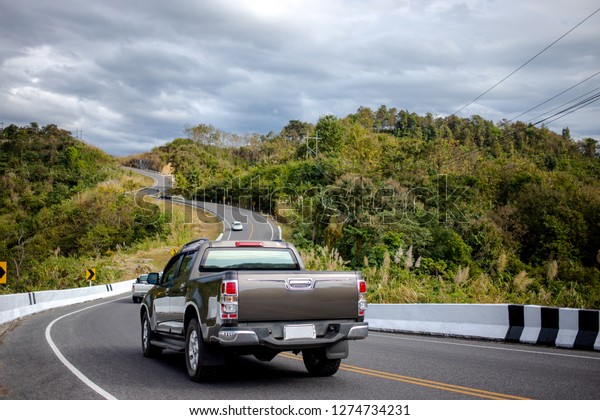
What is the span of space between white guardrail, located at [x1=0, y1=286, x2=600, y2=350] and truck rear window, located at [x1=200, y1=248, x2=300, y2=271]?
6.40 meters

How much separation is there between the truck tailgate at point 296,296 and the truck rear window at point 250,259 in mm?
1615

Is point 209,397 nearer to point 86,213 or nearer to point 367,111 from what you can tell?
point 86,213

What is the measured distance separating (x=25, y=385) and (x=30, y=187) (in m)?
98.0

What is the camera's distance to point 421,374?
923cm

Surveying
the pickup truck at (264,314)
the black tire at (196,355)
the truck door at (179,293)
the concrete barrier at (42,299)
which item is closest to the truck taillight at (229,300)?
the pickup truck at (264,314)

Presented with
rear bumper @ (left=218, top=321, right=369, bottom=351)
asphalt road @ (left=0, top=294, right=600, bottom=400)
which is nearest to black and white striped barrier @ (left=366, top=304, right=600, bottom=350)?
asphalt road @ (left=0, top=294, right=600, bottom=400)

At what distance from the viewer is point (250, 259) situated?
389 inches

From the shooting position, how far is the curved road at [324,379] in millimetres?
7695

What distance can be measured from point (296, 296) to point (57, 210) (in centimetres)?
8159

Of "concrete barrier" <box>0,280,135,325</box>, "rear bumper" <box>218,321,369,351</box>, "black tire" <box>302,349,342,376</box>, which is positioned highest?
"rear bumper" <box>218,321,369,351</box>

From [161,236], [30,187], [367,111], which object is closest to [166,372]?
[161,236]

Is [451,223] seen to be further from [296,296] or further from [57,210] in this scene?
[57,210]

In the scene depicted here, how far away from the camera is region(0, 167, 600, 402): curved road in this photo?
7.70 meters

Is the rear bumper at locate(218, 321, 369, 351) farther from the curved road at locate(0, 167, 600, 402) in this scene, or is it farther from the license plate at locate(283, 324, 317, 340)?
the curved road at locate(0, 167, 600, 402)
